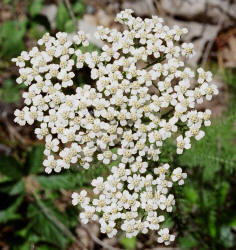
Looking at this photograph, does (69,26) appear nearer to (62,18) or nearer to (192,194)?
(62,18)

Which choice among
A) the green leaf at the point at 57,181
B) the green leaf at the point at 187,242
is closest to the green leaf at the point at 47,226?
the green leaf at the point at 57,181

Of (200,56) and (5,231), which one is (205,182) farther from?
(5,231)

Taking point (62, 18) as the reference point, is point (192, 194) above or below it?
below

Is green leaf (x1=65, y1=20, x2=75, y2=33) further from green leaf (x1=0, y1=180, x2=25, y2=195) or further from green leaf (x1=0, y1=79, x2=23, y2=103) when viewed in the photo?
green leaf (x1=0, y1=180, x2=25, y2=195)

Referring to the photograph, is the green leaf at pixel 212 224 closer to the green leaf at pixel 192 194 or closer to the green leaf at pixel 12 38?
the green leaf at pixel 192 194

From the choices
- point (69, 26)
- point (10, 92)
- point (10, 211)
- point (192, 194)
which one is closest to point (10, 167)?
point (10, 211)

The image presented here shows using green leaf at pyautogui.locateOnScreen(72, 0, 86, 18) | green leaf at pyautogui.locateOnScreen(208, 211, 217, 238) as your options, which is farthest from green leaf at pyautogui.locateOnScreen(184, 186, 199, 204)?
green leaf at pyautogui.locateOnScreen(72, 0, 86, 18)
